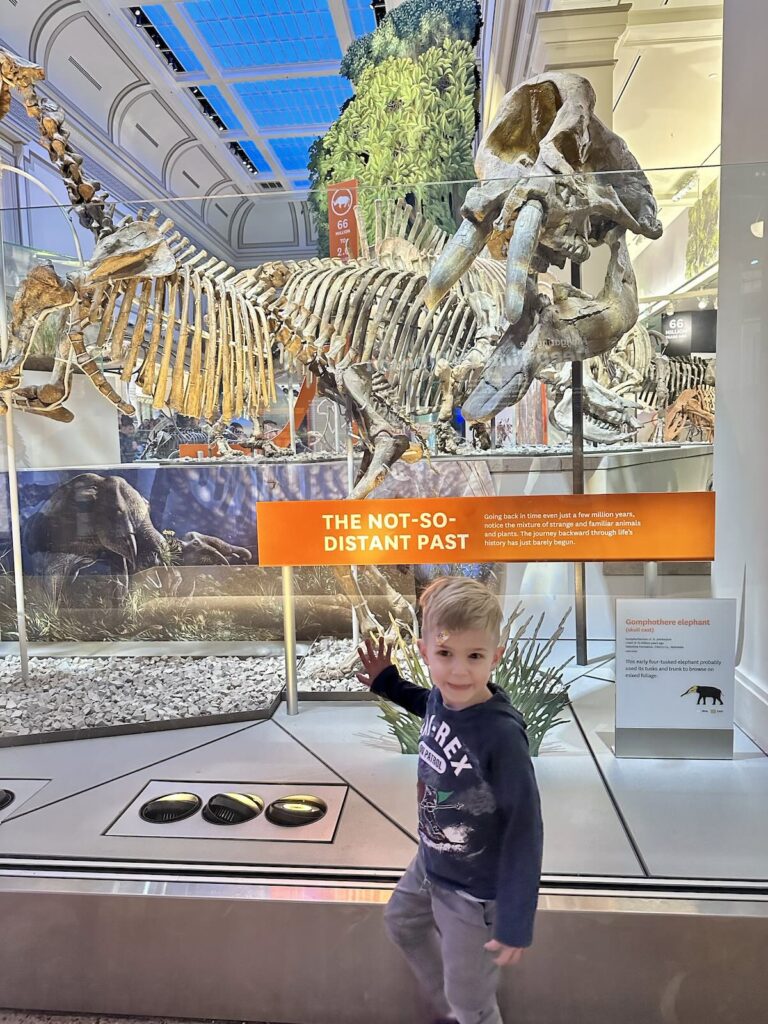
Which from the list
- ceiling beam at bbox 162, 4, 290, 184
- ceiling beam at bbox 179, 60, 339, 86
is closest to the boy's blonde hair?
ceiling beam at bbox 162, 4, 290, 184

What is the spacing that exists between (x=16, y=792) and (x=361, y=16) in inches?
302

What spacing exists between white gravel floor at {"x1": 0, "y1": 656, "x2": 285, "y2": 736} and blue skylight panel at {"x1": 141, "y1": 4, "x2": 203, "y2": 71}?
5.72m

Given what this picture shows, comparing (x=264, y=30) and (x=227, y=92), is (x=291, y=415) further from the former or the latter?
→ (x=227, y=92)

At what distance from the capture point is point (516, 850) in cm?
105

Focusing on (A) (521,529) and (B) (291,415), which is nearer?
(A) (521,529)

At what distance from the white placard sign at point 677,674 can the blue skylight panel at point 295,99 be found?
22.7ft

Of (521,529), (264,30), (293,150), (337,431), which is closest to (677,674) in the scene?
(521,529)

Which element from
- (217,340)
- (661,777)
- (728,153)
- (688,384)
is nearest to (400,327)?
(217,340)

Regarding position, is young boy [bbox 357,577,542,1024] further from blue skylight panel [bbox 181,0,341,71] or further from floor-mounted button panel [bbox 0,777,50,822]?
blue skylight panel [bbox 181,0,341,71]

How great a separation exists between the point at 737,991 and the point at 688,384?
1.74 metres

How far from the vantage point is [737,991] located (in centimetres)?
148

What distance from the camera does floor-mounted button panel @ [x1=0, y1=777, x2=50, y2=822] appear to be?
2.02 m

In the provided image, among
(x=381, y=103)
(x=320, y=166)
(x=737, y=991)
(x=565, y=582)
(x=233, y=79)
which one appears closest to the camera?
(x=737, y=991)

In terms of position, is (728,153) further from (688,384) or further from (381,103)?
(381,103)
